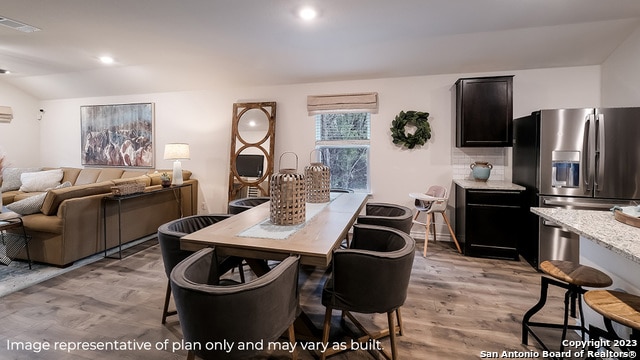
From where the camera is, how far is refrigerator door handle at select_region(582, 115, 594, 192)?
2.95 m

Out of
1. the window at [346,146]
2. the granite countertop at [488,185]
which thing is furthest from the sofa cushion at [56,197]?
the granite countertop at [488,185]

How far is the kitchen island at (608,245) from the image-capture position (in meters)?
1.26

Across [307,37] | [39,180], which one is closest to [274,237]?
[307,37]

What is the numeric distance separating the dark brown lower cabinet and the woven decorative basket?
4090 millimetres

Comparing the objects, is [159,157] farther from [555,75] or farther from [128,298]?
[555,75]

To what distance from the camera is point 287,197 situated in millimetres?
1946

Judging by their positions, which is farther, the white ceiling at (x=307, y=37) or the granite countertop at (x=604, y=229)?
the white ceiling at (x=307, y=37)

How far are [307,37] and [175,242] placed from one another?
269cm

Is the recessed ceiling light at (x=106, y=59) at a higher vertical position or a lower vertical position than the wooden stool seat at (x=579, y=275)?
higher

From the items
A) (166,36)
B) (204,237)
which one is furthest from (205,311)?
(166,36)

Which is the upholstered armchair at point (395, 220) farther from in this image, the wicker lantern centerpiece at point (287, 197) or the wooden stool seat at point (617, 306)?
the wooden stool seat at point (617, 306)

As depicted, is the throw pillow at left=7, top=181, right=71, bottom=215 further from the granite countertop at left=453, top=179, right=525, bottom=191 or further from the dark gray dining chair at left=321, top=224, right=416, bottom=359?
the granite countertop at left=453, top=179, right=525, bottom=191

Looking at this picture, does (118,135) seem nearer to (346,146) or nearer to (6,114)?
(6,114)

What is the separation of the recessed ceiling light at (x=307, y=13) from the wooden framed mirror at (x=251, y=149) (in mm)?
1931
